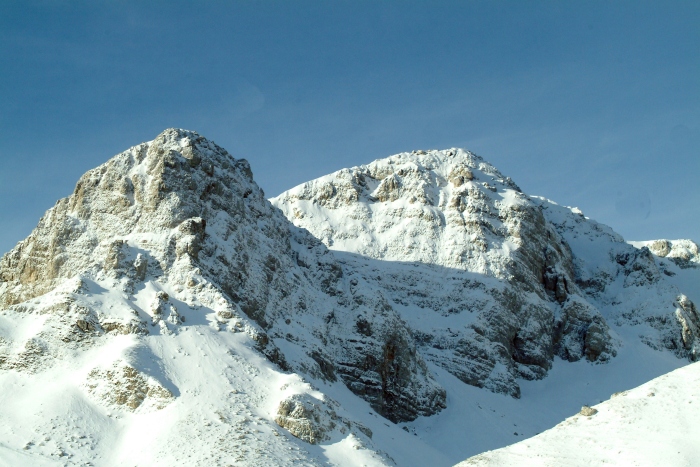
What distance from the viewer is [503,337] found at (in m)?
91.9

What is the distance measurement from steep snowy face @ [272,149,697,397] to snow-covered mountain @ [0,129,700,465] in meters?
0.30

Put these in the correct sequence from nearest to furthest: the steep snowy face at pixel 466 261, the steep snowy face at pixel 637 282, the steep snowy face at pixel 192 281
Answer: the steep snowy face at pixel 192 281
the steep snowy face at pixel 466 261
the steep snowy face at pixel 637 282

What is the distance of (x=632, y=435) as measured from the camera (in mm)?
35250

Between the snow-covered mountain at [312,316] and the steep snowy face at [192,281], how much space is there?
0.21 metres

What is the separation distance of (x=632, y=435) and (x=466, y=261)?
6576 cm

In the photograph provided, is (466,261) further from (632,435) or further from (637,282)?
(632,435)

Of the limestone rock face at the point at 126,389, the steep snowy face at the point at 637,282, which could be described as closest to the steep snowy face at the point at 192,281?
the limestone rock face at the point at 126,389

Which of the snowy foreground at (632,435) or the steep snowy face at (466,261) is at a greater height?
the steep snowy face at (466,261)

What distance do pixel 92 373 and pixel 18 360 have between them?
6180mm

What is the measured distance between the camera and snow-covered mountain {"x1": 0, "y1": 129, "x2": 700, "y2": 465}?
50.8 metres

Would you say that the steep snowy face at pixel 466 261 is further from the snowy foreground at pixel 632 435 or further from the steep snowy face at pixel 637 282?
the snowy foreground at pixel 632 435

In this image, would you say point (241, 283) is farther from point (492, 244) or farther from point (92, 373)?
point (492, 244)

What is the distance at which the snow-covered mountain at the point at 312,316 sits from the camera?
50812 millimetres

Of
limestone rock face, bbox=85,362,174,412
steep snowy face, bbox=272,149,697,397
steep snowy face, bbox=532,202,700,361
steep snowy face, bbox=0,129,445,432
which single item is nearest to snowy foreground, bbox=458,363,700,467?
limestone rock face, bbox=85,362,174,412
